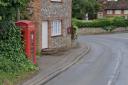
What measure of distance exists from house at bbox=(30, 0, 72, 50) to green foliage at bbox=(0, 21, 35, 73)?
8943mm

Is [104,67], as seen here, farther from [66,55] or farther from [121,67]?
[66,55]

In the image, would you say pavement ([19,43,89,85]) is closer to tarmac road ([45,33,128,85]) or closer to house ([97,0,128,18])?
tarmac road ([45,33,128,85])

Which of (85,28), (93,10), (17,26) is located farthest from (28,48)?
(93,10)

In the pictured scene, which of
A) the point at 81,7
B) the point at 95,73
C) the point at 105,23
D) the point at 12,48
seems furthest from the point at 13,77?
the point at 81,7

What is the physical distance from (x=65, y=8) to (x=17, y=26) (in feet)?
Result: 49.9

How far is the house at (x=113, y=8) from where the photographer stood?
10906cm

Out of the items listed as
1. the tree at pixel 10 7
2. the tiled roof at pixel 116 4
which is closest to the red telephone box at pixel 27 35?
the tree at pixel 10 7

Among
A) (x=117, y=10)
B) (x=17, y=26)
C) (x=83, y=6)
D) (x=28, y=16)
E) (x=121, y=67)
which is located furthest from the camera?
(x=117, y=10)

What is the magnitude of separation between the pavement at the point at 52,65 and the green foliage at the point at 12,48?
838 mm

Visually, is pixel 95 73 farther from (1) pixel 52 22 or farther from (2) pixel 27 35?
(1) pixel 52 22

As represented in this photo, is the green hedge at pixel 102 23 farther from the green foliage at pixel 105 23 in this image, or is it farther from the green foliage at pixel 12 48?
the green foliage at pixel 12 48

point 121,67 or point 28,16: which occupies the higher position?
point 28,16

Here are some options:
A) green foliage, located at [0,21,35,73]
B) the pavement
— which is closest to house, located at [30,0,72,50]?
the pavement

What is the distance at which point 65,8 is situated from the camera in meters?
37.3
